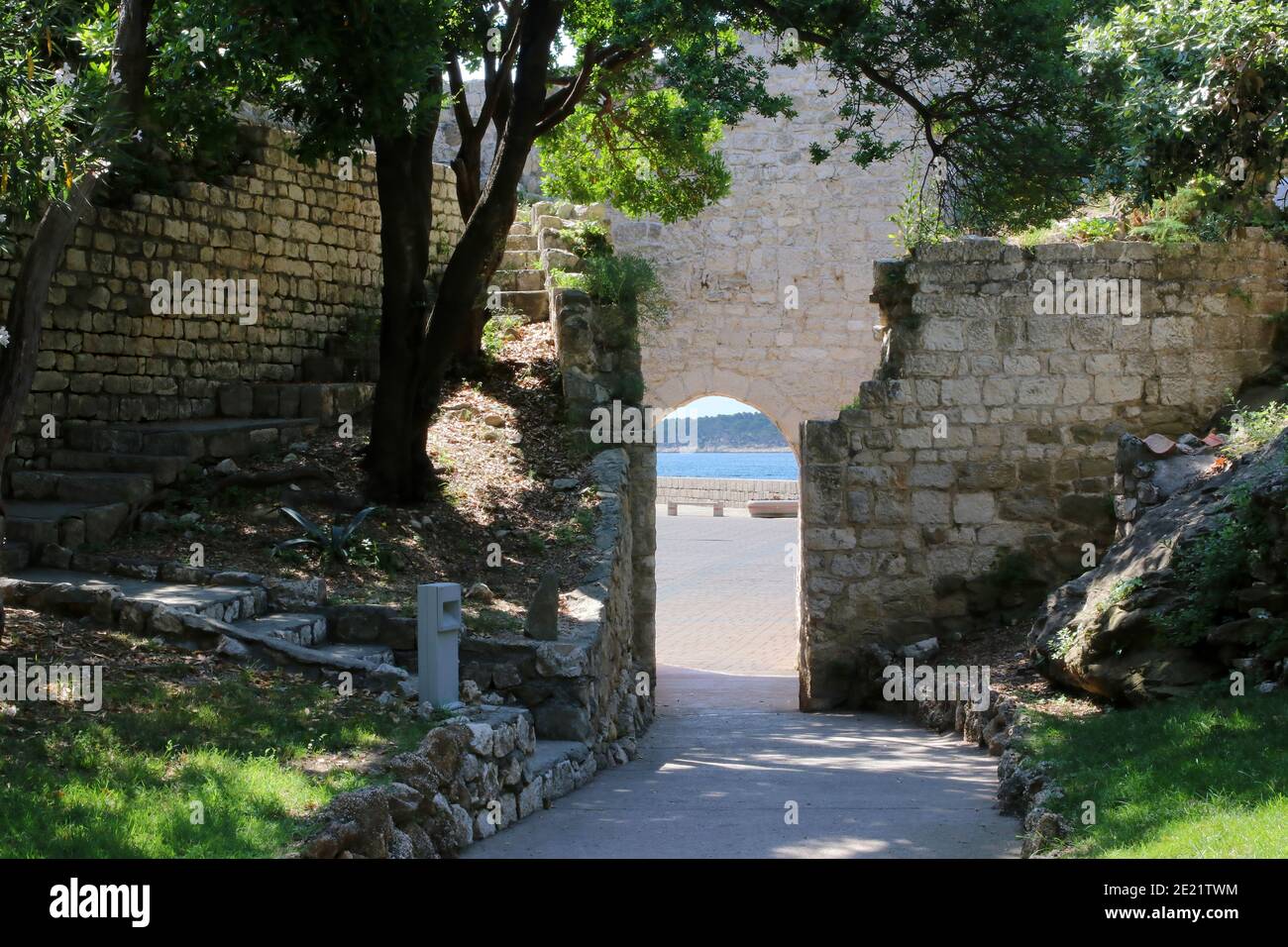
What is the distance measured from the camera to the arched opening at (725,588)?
12.8 meters

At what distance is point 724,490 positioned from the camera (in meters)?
34.8

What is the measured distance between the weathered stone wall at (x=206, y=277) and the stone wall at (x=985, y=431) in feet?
17.6

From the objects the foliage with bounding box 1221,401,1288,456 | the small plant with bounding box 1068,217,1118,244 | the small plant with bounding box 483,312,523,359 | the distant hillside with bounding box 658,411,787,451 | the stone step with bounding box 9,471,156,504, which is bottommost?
the stone step with bounding box 9,471,156,504

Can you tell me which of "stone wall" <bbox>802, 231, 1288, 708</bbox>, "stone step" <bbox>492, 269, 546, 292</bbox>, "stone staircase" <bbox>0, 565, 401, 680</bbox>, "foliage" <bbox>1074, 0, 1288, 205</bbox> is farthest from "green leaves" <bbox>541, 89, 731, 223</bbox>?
"stone staircase" <bbox>0, 565, 401, 680</bbox>

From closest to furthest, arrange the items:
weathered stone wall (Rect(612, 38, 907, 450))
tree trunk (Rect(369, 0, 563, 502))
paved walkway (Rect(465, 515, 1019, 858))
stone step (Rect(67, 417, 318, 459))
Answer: paved walkway (Rect(465, 515, 1019, 858)) → tree trunk (Rect(369, 0, 563, 502)) → stone step (Rect(67, 417, 318, 459)) → weathered stone wall (Rect(612, 38, 907, 450))

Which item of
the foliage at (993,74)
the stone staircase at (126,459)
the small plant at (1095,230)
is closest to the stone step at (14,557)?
the stone staircase at (126,459)

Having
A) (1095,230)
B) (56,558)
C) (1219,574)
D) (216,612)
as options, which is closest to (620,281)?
(1095,230)

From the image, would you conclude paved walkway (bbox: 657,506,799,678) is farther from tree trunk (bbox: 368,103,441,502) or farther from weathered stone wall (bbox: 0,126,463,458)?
weathered stone wall (bbox: 0,126,463,458)

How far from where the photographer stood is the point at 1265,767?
4.82 metres

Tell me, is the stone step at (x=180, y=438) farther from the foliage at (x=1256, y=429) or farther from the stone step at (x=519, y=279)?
the foliage at (x=1256, y=429)

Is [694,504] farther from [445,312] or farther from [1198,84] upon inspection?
[1198,84]

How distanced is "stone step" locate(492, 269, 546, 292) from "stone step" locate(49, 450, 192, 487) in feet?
17.0

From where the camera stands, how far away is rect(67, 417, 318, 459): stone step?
10156 millimetres
